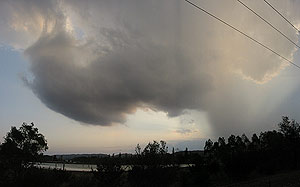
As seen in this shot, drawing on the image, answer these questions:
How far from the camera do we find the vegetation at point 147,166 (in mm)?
26109

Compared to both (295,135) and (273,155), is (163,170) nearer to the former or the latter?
(273,155)

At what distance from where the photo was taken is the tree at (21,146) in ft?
128

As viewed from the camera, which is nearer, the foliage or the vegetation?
the vegetation

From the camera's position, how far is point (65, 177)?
136ft

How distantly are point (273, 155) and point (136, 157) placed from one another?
5070 centimetres

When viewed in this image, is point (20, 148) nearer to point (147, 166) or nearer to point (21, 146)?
point (21, 146)

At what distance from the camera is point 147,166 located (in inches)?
1052

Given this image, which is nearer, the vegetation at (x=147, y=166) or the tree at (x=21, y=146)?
the vegetation at (x=147, y=166)

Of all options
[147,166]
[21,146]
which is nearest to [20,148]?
[21,146]

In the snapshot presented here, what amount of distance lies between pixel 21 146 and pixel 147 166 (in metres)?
25.5

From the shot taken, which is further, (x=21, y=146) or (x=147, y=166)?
(x=21, y=146)

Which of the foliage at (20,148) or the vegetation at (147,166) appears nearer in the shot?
the vegetation at (147,166)

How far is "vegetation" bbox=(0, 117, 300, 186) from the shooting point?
2611cm

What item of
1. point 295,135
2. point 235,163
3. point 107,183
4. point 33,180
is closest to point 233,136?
point 295,135
